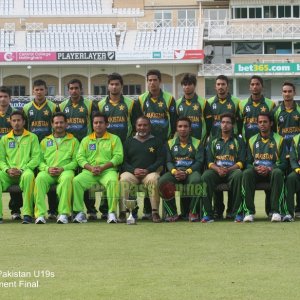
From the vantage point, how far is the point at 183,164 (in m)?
10.5

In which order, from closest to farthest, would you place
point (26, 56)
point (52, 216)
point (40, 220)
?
point (40, 220), point (52, 216), point (26, 56)

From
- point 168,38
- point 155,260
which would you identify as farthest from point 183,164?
point 168,38

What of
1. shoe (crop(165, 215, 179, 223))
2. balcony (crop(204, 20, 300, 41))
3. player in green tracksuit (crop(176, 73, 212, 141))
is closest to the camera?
shoe (crop(165, 215, 179, 223))

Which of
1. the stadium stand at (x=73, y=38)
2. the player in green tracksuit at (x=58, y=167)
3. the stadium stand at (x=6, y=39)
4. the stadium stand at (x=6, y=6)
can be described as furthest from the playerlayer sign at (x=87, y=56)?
the player in green tracksuit at (x=58, y=167)

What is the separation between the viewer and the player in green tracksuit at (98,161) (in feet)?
33.3

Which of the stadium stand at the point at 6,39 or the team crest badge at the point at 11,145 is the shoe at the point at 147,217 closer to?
the team crest badge at the point at 11,145

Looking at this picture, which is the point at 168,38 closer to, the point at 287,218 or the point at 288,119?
the point at 288,119

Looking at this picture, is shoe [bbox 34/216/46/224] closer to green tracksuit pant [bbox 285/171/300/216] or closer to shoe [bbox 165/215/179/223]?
shoe [bbox 165/215/179/223]

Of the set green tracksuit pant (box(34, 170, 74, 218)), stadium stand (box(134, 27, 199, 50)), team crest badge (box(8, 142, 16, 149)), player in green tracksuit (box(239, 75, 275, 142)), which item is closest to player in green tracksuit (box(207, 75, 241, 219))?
player in green tracksuit (box(239, 75, 275, 142))

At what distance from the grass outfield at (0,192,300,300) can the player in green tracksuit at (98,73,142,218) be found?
1499 mm

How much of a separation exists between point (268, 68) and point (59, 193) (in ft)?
150

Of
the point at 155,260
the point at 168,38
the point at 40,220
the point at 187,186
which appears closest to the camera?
the point at 155,260

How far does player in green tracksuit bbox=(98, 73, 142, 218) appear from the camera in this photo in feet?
35.9

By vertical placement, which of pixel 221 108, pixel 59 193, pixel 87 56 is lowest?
pixel 59 193
